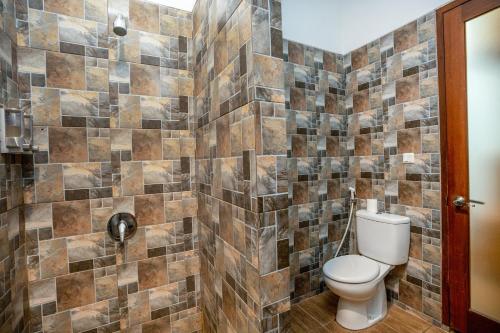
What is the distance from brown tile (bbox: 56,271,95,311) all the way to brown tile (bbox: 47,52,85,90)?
3.93ft

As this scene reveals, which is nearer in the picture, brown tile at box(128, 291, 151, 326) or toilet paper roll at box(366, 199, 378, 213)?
brown tile at box(128, 291, 151, 326)

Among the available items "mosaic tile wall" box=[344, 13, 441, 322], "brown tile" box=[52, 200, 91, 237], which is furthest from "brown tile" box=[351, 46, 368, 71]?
"brown tile" box=[52, 200, 91, 237]

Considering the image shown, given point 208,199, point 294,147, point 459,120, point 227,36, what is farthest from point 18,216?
point 459,120

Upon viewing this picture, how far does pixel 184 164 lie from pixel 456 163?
76.4 inches

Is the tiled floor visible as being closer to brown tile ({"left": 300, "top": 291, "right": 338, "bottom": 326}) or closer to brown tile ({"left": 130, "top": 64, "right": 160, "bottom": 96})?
brown tile ({"left": 300, "top": 291, "right": 338, "bottom": 326})

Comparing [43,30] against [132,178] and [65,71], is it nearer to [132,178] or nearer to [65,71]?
[65,71]

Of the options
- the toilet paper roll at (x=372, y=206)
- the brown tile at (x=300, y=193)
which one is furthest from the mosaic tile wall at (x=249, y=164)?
the toilet paper roll at (x=372, y=206)

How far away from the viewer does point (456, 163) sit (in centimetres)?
155

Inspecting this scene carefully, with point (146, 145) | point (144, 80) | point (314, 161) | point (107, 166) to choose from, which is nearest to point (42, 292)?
point (107, 166)

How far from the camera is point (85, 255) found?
4.77 ft

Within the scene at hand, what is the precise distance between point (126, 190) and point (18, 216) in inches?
21.5

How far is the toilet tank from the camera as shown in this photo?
1.78 m

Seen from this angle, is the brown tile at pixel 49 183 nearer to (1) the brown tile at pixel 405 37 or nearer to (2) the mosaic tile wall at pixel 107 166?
(2) the mosaic tile wall at pixel 107 166

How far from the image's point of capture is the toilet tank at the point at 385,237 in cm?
178
